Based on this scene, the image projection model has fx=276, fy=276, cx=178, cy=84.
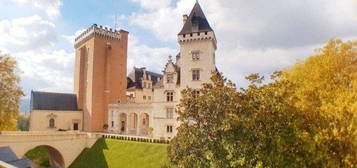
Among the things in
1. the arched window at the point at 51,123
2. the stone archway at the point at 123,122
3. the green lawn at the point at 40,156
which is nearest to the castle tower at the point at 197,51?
the stone archway at the point at 123,122

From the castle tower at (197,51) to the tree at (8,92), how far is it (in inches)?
768

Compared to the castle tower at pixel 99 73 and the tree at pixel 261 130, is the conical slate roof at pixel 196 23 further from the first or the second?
the tree at pixel 261 130

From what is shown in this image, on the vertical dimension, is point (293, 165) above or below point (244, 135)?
below

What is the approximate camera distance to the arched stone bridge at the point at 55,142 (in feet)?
106

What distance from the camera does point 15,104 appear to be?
97.7ft

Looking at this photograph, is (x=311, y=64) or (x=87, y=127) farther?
(x=87, y=127)

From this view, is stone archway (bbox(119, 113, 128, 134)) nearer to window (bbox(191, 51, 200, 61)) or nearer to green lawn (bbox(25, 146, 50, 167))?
green lawn (bbox(25, 146, 50, 167))

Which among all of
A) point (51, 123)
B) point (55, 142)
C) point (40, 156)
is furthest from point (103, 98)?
point (55, 142)

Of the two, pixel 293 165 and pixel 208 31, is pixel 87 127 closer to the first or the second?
pixel 208 31

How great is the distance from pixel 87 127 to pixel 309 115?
42.4 metres

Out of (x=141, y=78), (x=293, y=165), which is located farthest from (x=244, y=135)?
(x=141, y=78)

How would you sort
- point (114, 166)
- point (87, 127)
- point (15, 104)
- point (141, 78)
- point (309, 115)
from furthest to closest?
point (141, 78) → point (87, 127) → point (114, 166) → point (15, 104) → point (309, 115)

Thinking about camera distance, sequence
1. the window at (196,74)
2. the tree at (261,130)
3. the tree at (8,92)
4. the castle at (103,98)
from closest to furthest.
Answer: the tree at (261,130) → the tree at (8,92) → the window at (196,74) → the castle at (103,98)

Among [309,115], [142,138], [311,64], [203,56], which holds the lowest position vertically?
[142,138]
